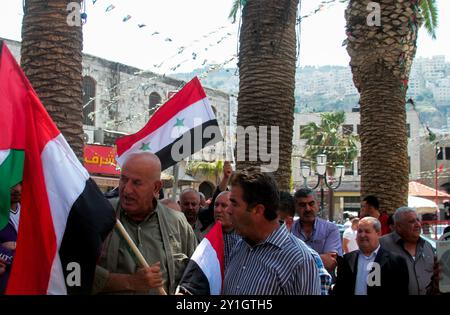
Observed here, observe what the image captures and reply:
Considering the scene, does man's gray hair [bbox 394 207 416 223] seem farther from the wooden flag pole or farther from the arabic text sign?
the arabic text sign

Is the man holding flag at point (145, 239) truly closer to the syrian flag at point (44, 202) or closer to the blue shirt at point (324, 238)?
the syrian flag at point (44, 202)

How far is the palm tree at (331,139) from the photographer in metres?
46.6

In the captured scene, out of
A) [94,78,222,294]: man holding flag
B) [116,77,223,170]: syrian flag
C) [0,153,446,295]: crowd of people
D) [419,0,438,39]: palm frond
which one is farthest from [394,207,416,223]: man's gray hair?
[419,0,438,39]: palm frond

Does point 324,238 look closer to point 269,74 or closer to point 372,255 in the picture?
point 372,255

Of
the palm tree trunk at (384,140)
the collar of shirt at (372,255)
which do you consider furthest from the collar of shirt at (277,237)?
the palm tree trunk at (384,140)

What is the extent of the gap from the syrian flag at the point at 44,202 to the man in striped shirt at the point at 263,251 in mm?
721

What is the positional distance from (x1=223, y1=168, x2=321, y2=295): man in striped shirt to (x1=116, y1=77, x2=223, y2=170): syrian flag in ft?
8.14

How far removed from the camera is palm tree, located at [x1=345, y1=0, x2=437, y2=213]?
29.7ft

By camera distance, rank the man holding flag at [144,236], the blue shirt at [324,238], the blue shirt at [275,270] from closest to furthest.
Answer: the blue shirt at [275,270] → the man holding flag at [144,236] → the blue shirt at [324,238]

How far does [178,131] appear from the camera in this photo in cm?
583

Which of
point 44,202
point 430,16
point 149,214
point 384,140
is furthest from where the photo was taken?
point 430,16

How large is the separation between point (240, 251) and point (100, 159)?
2021 centimetres

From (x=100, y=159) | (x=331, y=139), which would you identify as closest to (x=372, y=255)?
(x=100, y=159)
